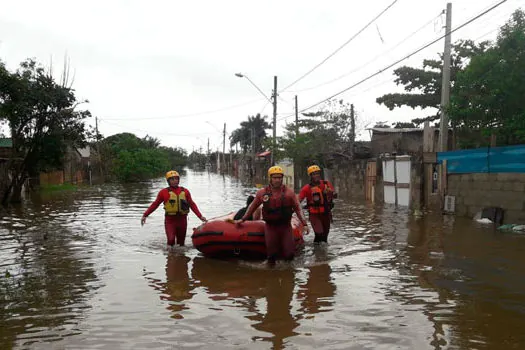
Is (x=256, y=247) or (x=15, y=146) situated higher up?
(x=15, y=146)

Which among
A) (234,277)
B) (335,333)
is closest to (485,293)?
(335,333)

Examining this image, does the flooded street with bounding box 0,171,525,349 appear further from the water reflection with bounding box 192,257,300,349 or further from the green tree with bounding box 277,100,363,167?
the green tree with bounding box 277,100,363,167

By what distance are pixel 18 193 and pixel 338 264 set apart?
58.1 ft

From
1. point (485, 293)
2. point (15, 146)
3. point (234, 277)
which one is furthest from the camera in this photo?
point (15, 146)

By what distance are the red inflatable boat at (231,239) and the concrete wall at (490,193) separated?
596cm

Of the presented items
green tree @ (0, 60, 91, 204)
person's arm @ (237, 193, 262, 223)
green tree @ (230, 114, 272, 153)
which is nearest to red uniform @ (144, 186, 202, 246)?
person's arm @ (237, 193, 262, 223)

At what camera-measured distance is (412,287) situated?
614 centimetres

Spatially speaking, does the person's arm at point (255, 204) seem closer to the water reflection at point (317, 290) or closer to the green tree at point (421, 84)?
the water reflection at point (317, 290)

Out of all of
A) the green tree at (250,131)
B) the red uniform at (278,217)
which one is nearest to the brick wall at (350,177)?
the red uniform at (278,217)

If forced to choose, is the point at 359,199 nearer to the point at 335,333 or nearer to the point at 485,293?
the point at 485,293

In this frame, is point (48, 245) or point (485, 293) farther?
point (48, 245)

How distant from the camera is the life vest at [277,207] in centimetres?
709

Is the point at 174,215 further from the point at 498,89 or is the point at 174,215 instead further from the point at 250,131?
the point at 250,131

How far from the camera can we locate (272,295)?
5875mm
